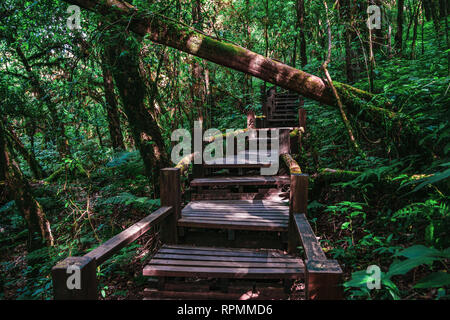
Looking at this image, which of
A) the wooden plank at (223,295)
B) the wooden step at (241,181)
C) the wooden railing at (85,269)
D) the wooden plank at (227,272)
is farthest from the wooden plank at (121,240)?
the wooden step at (241,181)

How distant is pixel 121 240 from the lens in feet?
8.66

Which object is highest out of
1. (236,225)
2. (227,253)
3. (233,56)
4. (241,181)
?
(233,56)

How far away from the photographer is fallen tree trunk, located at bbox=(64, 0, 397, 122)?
4.38m

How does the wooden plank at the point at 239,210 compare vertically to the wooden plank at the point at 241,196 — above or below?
below

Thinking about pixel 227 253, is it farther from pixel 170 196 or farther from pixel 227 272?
pixel 170 196

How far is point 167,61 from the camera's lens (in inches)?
250

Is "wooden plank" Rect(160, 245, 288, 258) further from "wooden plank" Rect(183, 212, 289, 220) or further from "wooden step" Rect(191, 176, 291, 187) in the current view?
"wooden step" Rect(191, 176, 291, 187)

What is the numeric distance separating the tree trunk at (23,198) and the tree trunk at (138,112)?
9.10 feet

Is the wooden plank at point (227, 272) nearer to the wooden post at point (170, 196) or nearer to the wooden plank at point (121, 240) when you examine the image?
the wooden plank at point (121, 240)

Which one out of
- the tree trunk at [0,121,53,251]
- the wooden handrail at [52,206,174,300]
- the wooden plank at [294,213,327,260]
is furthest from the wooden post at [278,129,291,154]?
the tree trunk at [0,121,53,251]

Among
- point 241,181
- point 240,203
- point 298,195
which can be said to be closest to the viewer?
point 298,195

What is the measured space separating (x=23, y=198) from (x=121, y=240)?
4.71 meters

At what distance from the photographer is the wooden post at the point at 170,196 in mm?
3918

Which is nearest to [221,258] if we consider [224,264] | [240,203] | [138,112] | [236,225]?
[224,264]
